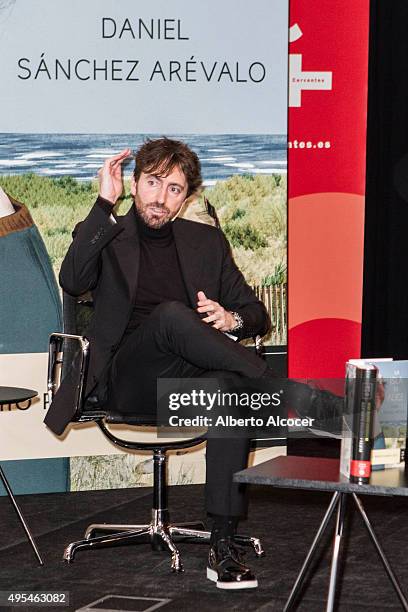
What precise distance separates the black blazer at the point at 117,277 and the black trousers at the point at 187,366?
9 centimetres

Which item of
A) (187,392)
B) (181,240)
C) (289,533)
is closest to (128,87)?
(181,240)

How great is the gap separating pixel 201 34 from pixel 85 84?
1.77 ft

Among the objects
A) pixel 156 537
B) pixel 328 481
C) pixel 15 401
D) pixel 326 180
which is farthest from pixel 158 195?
pixel 328 481

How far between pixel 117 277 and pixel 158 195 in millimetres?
318

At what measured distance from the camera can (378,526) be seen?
12.2 ft

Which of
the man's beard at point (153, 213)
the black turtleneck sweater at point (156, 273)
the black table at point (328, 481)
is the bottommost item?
the black table at point (328, 481)

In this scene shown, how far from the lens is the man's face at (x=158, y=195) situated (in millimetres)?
3547

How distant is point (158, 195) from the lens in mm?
3545

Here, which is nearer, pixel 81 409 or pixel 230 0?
pixel 81 409

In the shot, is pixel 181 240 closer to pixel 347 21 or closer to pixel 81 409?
pixel 81 409

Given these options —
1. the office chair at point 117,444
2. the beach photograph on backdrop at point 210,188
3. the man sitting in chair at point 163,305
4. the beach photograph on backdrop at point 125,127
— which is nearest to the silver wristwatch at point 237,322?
the man sitting in chair at point 163,305

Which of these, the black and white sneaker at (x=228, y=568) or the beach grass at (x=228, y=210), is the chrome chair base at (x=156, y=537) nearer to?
the black and white sneaker at (x=228, y=568)

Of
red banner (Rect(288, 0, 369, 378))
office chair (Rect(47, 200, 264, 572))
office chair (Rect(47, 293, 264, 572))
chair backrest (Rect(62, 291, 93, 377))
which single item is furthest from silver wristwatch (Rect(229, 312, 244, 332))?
red banner (Rect(288, 0, 369, 378))

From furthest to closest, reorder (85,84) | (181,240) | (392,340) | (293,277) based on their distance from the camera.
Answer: (392,340) → (293,277) → (85,84) → (181,240)
